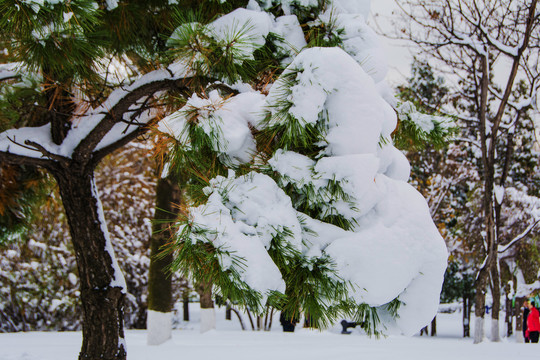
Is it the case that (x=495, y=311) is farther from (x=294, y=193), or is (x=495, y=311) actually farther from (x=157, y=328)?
(x=294, y=193)

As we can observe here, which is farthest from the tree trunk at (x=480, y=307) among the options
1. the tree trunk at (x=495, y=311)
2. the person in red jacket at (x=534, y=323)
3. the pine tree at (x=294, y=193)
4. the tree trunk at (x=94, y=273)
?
the pine tree at (x=294, y=193)

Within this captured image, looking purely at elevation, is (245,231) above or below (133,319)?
above

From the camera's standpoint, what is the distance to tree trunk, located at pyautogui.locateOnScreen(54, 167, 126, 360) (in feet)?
11.5

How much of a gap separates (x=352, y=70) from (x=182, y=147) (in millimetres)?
883

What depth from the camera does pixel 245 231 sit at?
1.76m

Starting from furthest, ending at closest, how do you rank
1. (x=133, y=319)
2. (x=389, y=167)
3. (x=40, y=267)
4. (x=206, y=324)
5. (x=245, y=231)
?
(x=133, y=319)
(x=40, y=267)
(x=206, y=324)
(x=389, y=167)
(x=245, y=231)

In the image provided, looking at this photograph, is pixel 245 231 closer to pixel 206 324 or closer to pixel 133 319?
pixel 206 324

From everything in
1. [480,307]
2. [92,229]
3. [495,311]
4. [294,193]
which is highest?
[294,193]

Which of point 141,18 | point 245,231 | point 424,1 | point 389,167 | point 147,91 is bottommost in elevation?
point 245,231

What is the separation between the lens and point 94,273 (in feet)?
11.9

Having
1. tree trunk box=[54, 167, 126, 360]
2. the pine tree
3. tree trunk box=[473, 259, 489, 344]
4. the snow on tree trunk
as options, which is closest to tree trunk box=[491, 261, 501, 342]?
tree trunk box=[473, 259, 489, 344]

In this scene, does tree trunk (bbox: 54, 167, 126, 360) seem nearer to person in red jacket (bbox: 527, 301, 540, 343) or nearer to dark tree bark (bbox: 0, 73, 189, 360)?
dark tree bark (bbox: 0, 73, 189, 360)

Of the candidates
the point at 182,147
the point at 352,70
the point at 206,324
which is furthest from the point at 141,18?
the point at 206,324

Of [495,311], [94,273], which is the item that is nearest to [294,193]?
[94,273]
